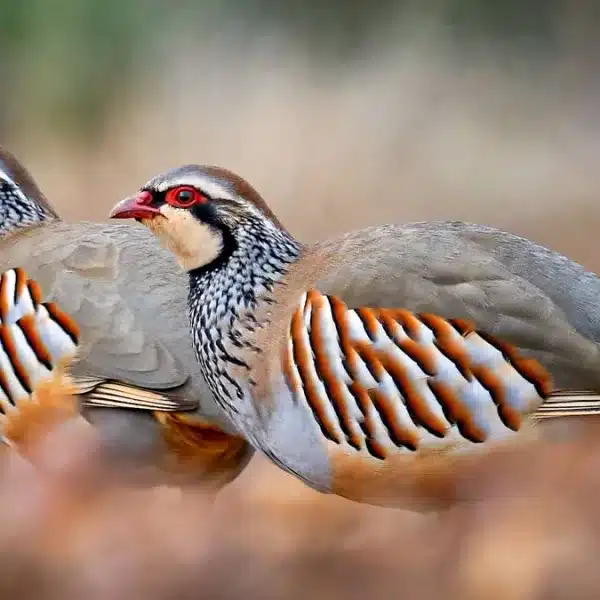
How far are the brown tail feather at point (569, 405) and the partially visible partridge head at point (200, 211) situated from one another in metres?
0.53

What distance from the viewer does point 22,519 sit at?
3.01 feet

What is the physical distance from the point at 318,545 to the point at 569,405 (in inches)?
19.2

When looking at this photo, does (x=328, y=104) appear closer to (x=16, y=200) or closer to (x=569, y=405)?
(x=16, y=200)

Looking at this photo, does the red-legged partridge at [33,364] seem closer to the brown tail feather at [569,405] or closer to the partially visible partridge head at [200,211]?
the partially visible partridge head at [200,211]

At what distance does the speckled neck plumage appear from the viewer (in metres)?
1.50

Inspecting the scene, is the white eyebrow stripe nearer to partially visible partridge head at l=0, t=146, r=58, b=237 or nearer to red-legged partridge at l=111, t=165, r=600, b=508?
red-legged partridge at l=111, t=165, r=600, b=508

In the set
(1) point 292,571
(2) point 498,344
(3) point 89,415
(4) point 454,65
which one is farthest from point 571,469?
(4) point 454,65

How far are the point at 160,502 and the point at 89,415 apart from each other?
0.52 metres

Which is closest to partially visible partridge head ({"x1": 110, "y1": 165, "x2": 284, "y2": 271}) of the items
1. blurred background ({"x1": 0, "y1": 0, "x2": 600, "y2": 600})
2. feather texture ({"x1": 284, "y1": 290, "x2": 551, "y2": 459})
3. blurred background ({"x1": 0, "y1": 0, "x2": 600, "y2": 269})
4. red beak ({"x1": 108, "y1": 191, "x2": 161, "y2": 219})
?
red beak ({"x1": 108, "y1": 191, "x2": 161, "y2": 219})

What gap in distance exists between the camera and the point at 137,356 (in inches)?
65.2

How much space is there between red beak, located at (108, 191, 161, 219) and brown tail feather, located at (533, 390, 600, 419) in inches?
26.0

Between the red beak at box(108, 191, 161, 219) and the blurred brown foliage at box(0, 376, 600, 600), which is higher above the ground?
the red beak at box(108, 191, 161, 219)

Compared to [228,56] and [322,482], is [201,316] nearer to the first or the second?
[322,482]

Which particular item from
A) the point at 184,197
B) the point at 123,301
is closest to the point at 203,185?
the point at 184,197
